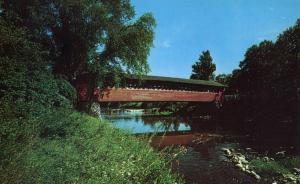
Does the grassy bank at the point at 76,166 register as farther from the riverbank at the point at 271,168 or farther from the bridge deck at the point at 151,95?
the bridge deck at the point at 151,95

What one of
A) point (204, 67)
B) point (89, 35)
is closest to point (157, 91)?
point (89, 35)

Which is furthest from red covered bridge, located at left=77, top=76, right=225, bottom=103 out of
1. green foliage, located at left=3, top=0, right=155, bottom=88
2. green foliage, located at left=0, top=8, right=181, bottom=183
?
green foliage, located at left=0, top=8, right=181, bottom=183

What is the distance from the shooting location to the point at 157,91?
113 ft

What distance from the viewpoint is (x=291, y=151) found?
16938mm

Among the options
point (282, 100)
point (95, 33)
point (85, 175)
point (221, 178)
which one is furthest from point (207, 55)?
point (85, 175)

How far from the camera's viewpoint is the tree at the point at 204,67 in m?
68.0

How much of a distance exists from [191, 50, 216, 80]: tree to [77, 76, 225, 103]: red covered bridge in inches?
906

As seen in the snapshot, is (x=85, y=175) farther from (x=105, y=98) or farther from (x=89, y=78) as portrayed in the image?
(x=105, y=98)

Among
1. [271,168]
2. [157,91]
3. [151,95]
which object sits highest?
[157,91]

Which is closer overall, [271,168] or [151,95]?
[271,168]

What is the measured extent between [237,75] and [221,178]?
41960 millimetres

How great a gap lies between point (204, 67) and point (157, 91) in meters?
36.2

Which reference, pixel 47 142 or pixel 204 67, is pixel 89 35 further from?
pixel 204 67

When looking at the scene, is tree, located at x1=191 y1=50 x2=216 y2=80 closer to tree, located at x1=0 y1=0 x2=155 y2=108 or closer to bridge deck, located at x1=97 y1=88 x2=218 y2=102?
bridge deck, located at x1=97 y1=88 x2=218 y2=102
